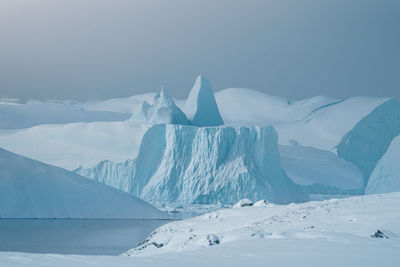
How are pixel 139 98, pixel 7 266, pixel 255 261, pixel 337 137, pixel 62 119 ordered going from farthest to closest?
pixel 139 98, pixel 62 119, pixel 337 137, pixel 255 261, pixel 7 266

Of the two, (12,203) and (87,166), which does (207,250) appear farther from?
(87,166)

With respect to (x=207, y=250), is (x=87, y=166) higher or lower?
lower

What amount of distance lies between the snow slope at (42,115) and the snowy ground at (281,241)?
38.8 metres

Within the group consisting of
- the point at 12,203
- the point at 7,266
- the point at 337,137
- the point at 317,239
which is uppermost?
the point at 7,266

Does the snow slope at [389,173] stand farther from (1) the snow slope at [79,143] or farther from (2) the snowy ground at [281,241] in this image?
(2) the snowy ground at [281,241]

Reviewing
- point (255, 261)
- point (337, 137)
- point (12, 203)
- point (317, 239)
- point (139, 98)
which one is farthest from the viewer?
point (139, 98)

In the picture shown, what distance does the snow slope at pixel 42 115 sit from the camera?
49.0 m

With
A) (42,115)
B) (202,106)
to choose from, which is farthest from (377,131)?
(42,115)

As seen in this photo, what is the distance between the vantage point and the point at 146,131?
28.3 meters

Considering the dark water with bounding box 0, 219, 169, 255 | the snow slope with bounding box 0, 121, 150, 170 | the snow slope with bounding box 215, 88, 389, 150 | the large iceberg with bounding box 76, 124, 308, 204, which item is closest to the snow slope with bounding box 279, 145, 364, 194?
the snow slope with bounding box 215, 88, 389, 150

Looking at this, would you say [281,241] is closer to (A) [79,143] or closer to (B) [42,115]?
(A) [79,143]

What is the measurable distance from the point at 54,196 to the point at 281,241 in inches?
606

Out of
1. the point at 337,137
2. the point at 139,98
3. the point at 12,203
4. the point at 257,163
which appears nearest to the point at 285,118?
the point at 337,137

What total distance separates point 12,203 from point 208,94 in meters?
15.5
